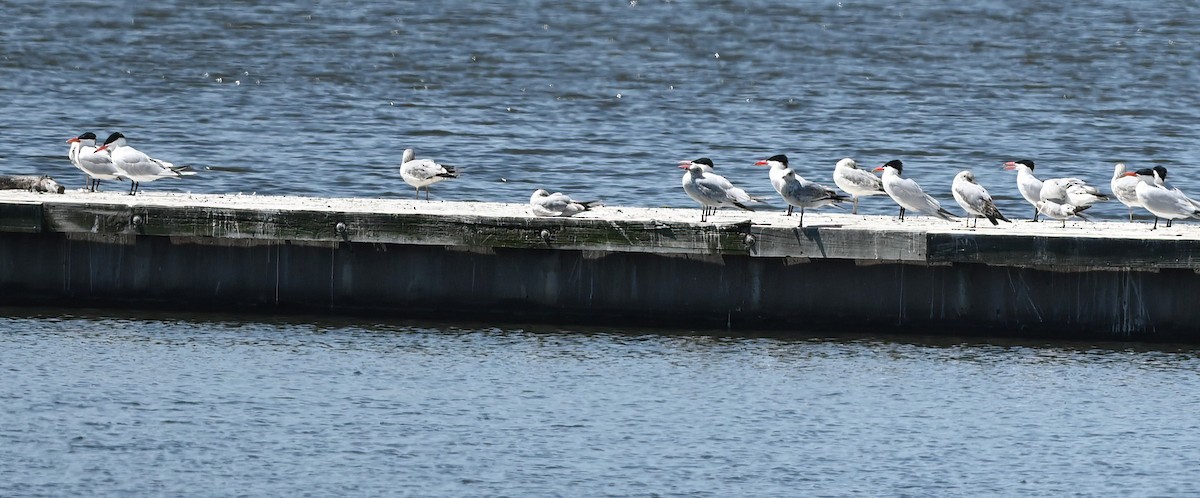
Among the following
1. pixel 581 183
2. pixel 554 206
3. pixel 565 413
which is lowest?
pixel 565 413

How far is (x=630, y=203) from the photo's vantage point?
107ft

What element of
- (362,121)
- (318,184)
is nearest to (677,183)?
(318,184)

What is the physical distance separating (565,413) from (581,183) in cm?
1744

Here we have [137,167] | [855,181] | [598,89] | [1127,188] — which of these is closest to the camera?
[855,181]

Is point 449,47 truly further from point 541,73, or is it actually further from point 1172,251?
point 1172,251

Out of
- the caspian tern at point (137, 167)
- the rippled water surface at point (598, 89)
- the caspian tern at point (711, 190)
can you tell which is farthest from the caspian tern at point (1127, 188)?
the caspian tern at point (137, 167)

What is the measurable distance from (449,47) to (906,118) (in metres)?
20.7

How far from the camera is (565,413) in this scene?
59.6ft

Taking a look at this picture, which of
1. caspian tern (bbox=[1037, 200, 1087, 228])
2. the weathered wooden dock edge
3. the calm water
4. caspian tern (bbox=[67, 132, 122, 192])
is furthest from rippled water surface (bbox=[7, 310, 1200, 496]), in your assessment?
caspian tern (bbox=[67, 132, 122, 192])

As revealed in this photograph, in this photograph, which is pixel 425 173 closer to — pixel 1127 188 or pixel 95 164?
pixel 95 164

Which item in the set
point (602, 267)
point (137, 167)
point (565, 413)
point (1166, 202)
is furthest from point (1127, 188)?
point (137, 167)

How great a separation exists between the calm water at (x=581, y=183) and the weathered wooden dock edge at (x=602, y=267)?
0.58 m

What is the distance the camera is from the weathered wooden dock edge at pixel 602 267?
2142 centimetres

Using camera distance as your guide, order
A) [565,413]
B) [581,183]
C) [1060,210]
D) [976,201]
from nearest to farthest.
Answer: [565,413] < [976,201] < [1060,210] < [581,183]
